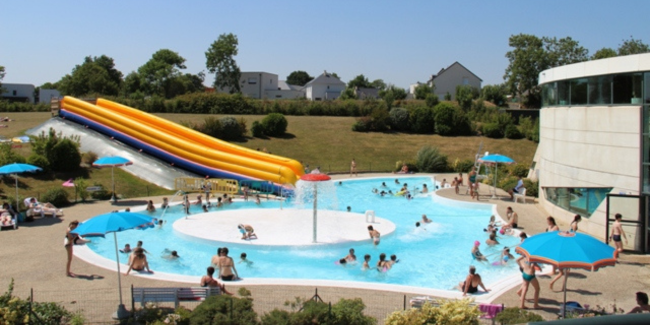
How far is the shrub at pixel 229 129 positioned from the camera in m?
39.5

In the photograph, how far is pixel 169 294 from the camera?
1019cm

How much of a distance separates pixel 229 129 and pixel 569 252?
32.7 m

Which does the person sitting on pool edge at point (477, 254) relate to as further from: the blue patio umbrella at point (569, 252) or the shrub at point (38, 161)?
the shrub at point (38, 161)

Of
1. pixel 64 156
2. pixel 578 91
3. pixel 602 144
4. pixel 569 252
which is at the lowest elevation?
pixel 569 252

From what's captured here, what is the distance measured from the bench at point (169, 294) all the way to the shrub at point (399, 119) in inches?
1468

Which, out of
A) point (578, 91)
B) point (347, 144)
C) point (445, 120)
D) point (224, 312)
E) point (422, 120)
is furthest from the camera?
point (422, 120)

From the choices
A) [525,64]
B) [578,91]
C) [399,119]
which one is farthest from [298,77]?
[578,91]

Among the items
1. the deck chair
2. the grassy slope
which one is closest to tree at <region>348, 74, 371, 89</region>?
the grassy slope

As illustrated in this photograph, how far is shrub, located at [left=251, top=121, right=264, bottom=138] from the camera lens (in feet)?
136

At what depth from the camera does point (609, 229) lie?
1520 centimetres

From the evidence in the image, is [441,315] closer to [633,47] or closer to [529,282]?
[529,282]

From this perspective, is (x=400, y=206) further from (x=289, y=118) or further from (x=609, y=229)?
(x=289, y=118)

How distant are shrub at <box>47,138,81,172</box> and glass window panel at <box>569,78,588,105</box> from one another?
2204cm

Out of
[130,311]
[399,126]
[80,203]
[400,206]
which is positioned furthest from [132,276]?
[399,126]
